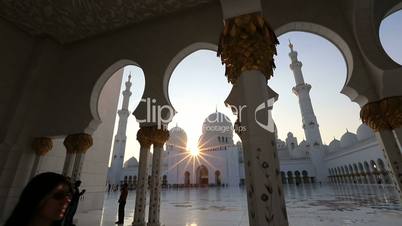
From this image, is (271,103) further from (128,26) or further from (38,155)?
(38,155)

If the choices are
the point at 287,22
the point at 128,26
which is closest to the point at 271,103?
the point at 287,22

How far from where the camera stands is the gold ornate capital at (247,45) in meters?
2.33

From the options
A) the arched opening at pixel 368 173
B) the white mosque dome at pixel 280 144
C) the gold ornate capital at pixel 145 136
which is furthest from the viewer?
the white mosque dome at pixel 280 144

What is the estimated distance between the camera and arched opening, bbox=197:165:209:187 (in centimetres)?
2817

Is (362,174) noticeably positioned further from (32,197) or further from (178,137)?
(32,197)

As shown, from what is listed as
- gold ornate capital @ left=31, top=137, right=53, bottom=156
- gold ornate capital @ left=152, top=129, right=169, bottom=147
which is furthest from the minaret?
gold ornate capital @ left=31, top=137, right=53, bottom=156

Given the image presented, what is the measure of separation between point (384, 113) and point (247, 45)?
2.11m

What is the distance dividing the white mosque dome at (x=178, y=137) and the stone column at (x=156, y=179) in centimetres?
2515

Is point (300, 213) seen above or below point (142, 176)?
below

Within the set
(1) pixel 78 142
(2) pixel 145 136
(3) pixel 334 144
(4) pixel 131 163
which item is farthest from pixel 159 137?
(3) pixel 334 144

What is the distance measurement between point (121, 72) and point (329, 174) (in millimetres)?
23681

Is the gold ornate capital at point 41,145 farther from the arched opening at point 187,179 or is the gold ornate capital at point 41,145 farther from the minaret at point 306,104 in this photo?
the arched opening at point 187,179

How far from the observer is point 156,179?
156 inches

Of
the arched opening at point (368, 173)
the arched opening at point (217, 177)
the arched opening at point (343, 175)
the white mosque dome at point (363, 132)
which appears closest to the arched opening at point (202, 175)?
the arched opening at point (217, 177)
